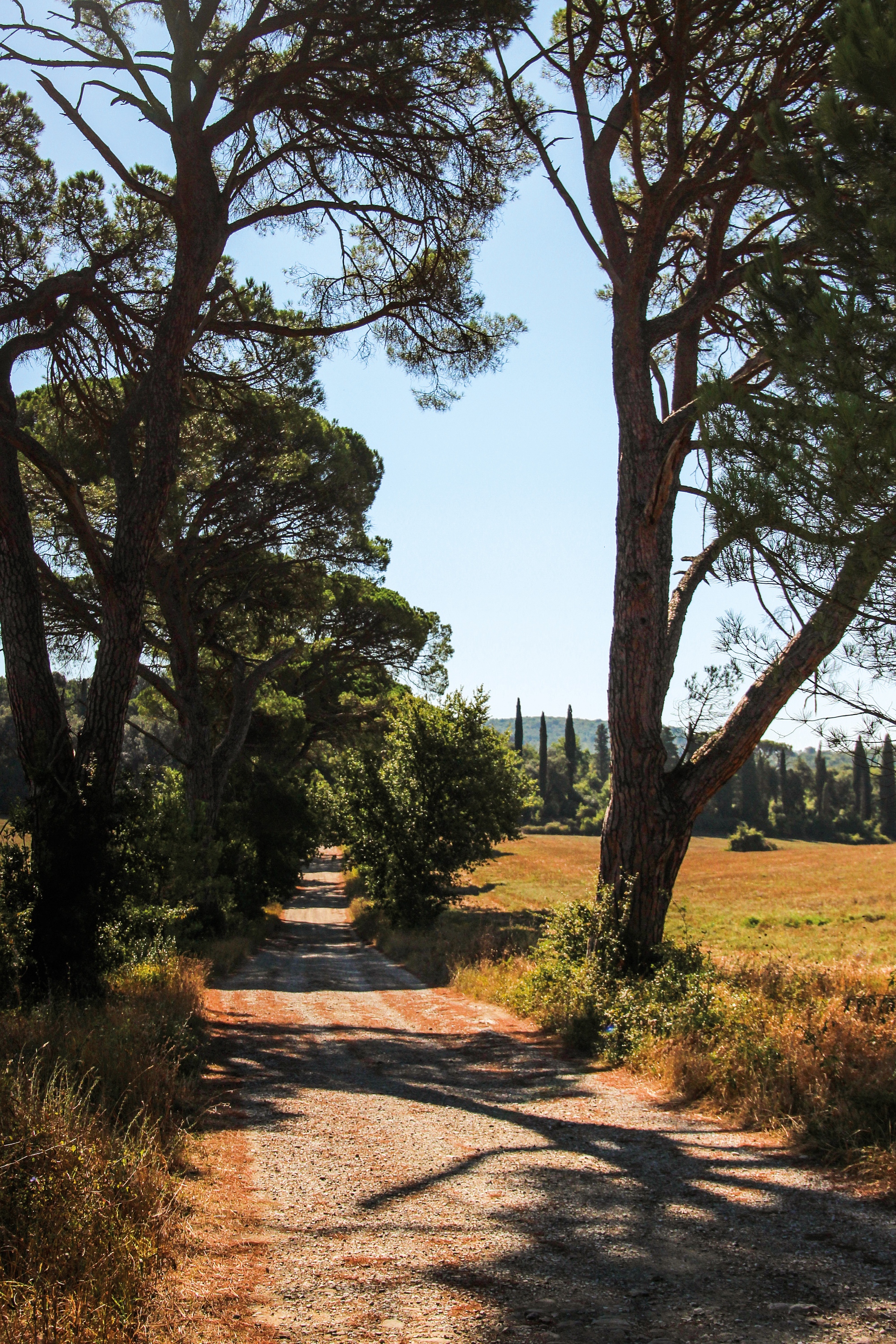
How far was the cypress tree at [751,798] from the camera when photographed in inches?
3295

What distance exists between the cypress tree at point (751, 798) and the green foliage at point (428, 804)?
2584 inches

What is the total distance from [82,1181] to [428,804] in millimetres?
18218

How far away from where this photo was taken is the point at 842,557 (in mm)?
5617

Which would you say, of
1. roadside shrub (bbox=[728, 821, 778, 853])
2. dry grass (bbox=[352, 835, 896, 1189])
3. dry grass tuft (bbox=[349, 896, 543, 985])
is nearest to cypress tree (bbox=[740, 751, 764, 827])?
roadside shrub (bbox=[728, 821, 778, 853])

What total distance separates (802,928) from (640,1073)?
20.8 m

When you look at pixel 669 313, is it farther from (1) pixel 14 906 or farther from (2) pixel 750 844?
(2) pixel 750 844

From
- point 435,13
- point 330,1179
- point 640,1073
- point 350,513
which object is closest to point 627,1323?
point 330,1179

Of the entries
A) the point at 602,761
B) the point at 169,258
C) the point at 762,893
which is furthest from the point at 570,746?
the point at 169,258

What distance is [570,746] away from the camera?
95.9 m

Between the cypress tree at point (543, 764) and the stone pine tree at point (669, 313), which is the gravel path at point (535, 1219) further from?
the cypress tree at point (543, 764)

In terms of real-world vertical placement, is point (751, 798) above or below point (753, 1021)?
below

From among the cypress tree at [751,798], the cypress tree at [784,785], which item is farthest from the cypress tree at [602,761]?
the cypress tree at [784,785]

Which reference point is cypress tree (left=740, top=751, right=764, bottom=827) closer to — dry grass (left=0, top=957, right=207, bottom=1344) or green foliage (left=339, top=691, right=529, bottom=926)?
green foliage (left=339, top=691, right=529, bottom=926)

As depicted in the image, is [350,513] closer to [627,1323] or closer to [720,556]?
[720,556]
